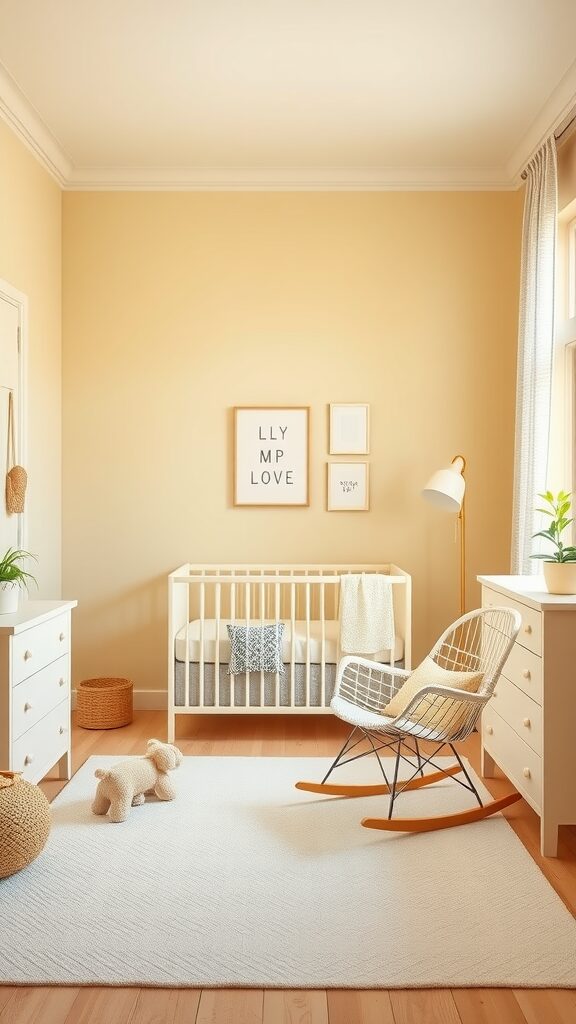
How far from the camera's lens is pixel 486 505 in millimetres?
4270

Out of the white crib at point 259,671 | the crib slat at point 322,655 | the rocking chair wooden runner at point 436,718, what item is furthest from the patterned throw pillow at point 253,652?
the rocking chair wooden runner at point 436,718

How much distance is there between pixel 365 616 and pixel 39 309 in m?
2.19

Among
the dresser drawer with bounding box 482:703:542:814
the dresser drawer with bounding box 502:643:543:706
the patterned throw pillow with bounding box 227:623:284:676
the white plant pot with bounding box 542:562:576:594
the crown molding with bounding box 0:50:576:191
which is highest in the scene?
the crown molding with bounding box 0:50:576:191

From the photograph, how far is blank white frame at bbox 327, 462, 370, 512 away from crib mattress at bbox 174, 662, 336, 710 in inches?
36.6

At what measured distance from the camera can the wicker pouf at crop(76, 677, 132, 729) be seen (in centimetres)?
393

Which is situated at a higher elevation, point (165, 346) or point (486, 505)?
point (165, 346)

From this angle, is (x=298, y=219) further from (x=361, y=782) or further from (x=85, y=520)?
(x=361, y=782)

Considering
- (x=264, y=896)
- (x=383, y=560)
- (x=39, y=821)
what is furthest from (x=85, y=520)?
(x=264, y=896)

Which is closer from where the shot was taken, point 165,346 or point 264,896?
point 264,896

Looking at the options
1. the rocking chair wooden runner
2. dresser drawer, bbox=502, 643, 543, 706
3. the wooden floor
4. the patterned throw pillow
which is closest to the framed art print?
the patterned throw pillow

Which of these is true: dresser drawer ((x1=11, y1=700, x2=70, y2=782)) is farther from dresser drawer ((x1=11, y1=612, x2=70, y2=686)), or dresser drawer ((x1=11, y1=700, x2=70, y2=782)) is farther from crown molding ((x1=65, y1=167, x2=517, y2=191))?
crown molding ((x1=65, y1=167, x2=517, y2=191))

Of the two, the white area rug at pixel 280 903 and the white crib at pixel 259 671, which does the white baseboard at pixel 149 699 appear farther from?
the white area rug at pixel 280 903

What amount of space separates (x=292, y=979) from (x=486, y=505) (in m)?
2.90

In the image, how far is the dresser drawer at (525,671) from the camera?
2.52 m
